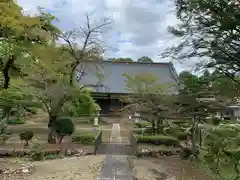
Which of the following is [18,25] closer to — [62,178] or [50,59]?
[50,59]

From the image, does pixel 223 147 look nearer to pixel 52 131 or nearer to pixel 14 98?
pixel 52 131

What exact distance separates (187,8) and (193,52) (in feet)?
3.70

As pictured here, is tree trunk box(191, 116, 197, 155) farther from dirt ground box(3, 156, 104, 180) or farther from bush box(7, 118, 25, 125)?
bush box(7, 118, 25, 125)

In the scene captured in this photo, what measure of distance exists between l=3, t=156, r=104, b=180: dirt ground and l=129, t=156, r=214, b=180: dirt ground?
1047 mm

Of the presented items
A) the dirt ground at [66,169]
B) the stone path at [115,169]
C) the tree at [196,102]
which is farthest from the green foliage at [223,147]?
the tree at [196,102]

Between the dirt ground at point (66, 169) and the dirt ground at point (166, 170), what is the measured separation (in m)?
1.05

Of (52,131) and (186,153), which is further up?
(52,131)

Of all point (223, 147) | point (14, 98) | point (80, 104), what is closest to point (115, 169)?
point (223, 147)

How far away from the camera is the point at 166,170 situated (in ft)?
22.6

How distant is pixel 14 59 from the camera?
41.2 feet

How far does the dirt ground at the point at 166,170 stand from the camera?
6.12m

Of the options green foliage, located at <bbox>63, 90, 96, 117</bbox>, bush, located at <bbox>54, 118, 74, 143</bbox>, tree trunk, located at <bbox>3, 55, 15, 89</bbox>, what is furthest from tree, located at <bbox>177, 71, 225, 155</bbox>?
tree trunk, located at <bbox>3, 55, 15, 89</bbox>

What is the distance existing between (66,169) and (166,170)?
2.60 metres

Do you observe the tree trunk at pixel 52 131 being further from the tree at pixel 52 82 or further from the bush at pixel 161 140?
the bush at pixel 161 140
